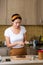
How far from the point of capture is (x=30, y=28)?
451 cm

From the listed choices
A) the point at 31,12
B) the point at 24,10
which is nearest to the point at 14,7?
the point at 24,10

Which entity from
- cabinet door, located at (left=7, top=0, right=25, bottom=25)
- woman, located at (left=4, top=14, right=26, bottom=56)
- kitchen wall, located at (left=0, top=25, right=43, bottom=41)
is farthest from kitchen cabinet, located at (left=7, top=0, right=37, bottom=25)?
A: woman, located at (left=4, top=14, right=26, bottom=56)

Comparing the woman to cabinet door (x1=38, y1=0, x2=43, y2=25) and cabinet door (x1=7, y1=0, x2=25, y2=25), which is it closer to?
cabinet door (x1=7, y1=0, x2=25, y2=25)

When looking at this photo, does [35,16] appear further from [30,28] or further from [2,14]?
[2,14]

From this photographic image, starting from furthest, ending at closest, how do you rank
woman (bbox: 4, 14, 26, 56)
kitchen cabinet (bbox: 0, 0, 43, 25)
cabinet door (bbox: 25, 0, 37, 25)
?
cabinet door (bbox: 25, 0, 37, 25) < kitchen cabinet (bbox: 0, 0, 43, 25) < woman (bbox: 4, 14, 26, 56)

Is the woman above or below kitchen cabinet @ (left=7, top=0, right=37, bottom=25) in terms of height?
below

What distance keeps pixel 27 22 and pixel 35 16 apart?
0.22 metres

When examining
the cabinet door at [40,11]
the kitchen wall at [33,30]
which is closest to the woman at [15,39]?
the cabinet door at [40,11]

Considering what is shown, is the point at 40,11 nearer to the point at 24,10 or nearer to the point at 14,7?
the point at 24,10

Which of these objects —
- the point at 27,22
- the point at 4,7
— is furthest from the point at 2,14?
the point at 27,22

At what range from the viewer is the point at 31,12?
4.24m

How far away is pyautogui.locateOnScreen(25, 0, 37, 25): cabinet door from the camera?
166 inches

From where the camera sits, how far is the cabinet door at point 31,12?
4227mm

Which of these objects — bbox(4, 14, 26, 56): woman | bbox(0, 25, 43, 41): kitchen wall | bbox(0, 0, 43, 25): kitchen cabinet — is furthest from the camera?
bbox(0, 25, 43, 41): kitchen wall
